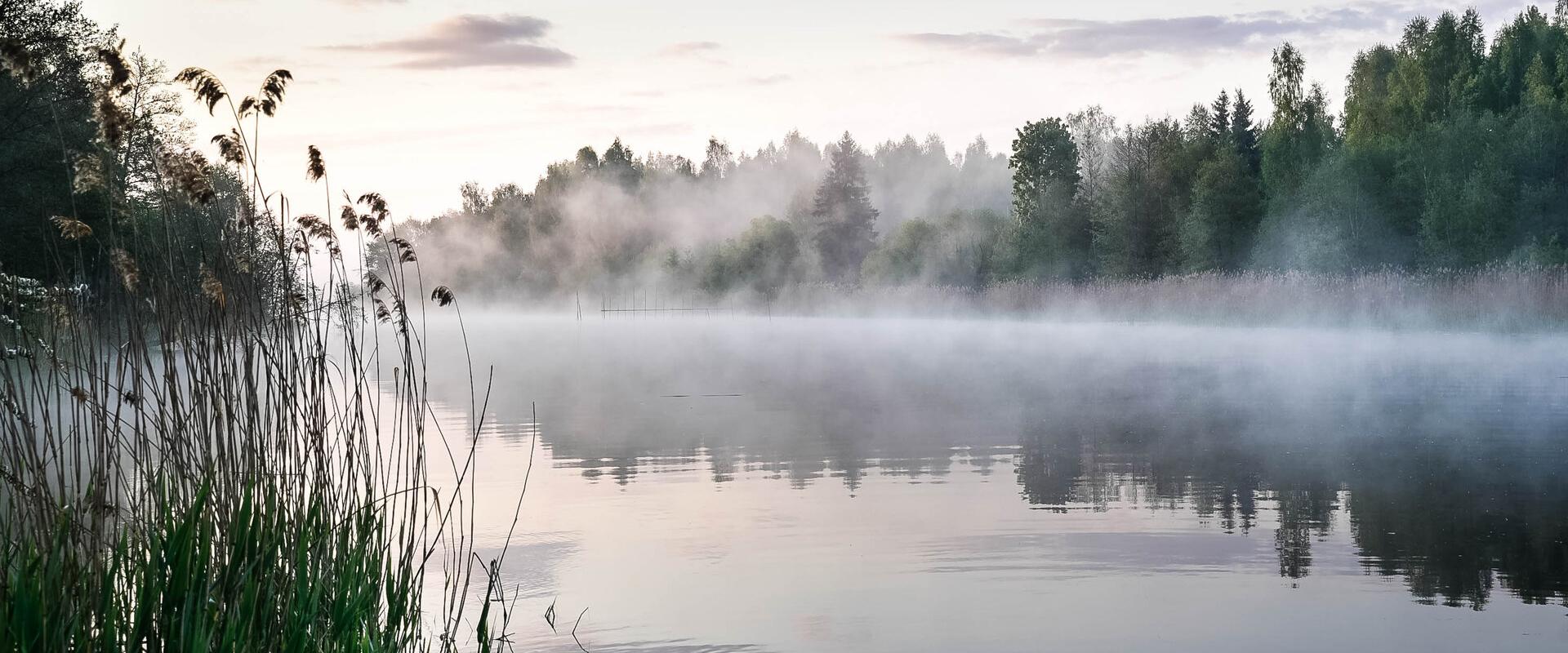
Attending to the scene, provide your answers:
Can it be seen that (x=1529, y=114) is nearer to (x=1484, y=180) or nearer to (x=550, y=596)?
(x=1484, y=180)

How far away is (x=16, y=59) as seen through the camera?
3375 millimetres

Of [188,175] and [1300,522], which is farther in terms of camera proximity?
[1300,522]

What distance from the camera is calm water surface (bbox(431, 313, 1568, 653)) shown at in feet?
18.1

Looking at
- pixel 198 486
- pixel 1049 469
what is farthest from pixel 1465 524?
pixel 198 486

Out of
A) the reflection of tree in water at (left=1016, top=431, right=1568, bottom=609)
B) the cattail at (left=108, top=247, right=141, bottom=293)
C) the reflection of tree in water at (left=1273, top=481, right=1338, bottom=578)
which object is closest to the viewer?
the cattail at (left=108, top=247, right=141, bottom=293)

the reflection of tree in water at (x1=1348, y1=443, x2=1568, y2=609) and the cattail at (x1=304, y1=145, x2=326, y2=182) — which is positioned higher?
the cattail at (x1=304, y1=145, x2=326, y2=182)

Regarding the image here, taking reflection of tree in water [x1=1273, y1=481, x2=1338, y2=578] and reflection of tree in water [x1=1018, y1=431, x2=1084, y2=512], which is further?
reflection of tree in water [x1=1018, y1=431, x2=1084, y2=512]

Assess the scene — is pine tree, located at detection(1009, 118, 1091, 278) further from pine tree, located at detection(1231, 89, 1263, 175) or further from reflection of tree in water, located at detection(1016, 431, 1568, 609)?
reflection of tree in water, located at detection(1016, 431, 1568, 609)

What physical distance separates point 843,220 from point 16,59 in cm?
7429

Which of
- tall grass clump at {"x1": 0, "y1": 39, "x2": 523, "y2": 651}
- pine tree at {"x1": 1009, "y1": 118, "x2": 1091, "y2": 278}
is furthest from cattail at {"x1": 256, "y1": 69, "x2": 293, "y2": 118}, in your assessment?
pine tree at {"x1": 1009, "y1": 118, "x2": 1091, "y2": 278}

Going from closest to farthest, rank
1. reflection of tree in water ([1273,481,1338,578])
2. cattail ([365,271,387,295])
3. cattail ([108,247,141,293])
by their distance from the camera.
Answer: cattail ([108,247,141,293])
cattail ([365,271,387,295])
reflection of tree in water ([1273,481,1338,578])

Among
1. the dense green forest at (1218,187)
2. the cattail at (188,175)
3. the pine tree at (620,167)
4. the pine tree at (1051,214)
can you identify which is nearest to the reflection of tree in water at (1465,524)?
the cattail at (188,175)

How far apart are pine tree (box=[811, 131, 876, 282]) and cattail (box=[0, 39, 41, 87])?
72.6m

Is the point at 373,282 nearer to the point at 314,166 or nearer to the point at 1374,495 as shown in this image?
the point at 314,166
